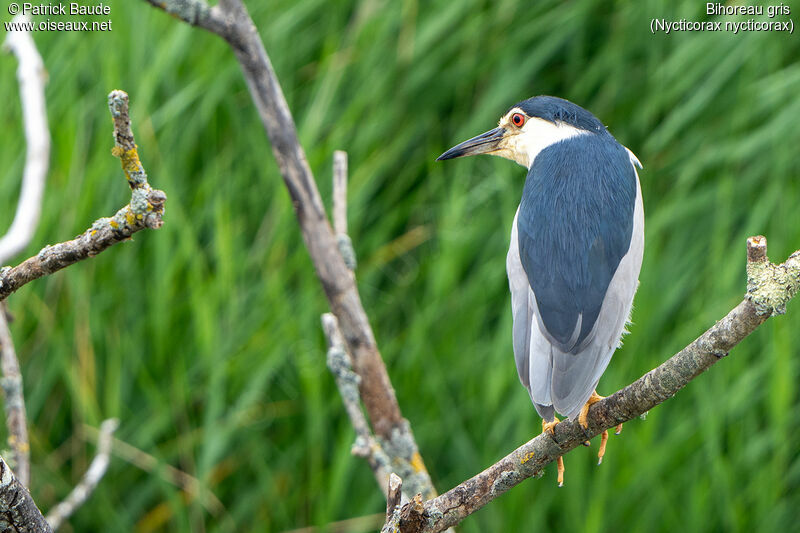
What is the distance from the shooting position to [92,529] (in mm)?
2436

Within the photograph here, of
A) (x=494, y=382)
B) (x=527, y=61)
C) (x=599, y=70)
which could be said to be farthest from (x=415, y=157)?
(x=494, y=382)

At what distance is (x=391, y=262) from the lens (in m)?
2.72

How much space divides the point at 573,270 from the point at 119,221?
911 mm

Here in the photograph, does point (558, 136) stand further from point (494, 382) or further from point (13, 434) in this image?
point (13, 434)

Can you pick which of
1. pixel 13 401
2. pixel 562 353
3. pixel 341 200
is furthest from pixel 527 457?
pixel 13 401

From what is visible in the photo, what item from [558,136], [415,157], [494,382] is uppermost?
[415,157]

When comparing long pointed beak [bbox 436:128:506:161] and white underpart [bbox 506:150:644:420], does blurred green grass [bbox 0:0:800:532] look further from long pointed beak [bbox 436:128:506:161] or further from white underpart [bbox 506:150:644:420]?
white underpart [bbox 506:150:644:420]

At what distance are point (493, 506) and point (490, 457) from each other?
0.14 m

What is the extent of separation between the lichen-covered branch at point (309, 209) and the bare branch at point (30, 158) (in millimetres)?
290

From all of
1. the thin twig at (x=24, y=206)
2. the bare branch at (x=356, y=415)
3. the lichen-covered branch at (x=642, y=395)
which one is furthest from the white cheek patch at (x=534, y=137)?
the thin twig at (x=24, y=206)

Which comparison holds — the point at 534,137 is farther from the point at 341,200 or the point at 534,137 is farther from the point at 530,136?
the point at 341,200

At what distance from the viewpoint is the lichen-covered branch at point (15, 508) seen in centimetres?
103

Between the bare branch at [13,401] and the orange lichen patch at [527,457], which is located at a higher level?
the bare branch at [13,401]

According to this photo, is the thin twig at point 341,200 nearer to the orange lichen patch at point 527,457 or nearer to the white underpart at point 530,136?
the white underpart at point 530,136
